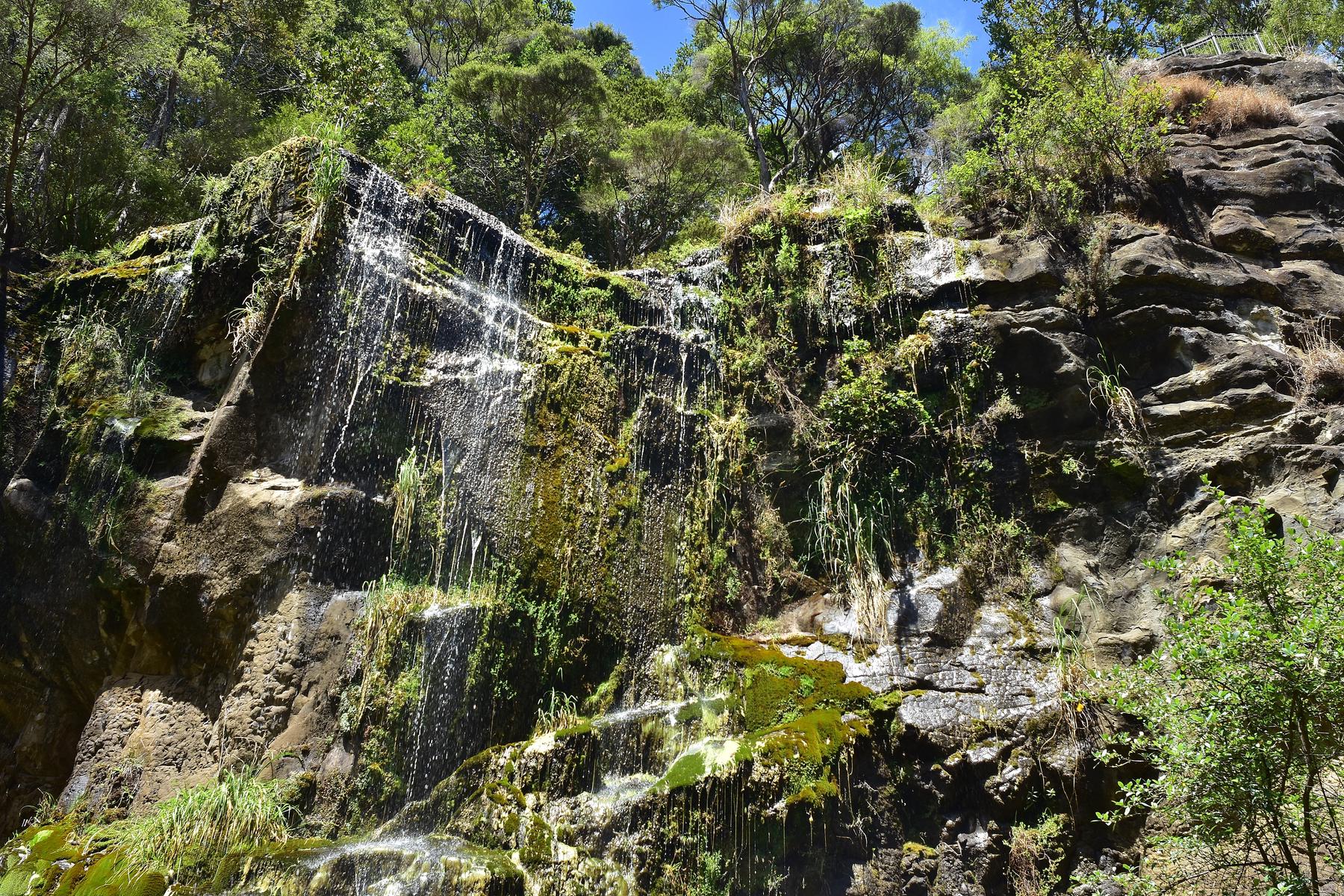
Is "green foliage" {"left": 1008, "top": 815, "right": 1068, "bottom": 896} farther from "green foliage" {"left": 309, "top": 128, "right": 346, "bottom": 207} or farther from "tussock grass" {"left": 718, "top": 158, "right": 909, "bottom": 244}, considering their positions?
"green foliage" {"left": 309, "top": 128, "right": 346, "bottom": 207}

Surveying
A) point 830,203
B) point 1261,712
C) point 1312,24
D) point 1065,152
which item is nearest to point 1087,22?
point 1312,24

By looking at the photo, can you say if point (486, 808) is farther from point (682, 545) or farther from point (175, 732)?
point (682, 545)

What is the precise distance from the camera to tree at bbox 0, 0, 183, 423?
357 inches

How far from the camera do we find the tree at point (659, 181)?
570 inches

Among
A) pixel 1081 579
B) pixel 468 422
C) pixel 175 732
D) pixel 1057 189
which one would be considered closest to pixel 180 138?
pixel 468 422

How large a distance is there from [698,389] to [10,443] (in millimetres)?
6446

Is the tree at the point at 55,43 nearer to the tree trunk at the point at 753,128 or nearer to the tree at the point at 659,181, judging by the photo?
the tree at the point at 659,181

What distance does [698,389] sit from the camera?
8.44 metres

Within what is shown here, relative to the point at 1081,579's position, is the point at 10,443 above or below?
above

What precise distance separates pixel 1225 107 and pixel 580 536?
914 cm

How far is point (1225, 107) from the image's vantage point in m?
9.34

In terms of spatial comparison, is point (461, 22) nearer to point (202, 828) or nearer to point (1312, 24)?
point (1312, 24)

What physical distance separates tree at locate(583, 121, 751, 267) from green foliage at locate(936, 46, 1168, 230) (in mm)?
6218

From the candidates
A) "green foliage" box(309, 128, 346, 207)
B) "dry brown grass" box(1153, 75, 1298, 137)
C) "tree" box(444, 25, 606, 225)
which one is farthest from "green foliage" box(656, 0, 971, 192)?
"green foliage" box(309, 128, 346, 207)
